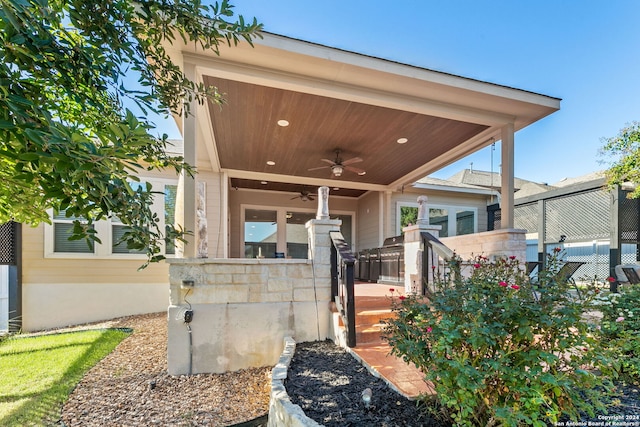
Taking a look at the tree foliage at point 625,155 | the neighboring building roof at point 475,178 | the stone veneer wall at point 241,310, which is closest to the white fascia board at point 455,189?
the neighboring building roof at point 475,178

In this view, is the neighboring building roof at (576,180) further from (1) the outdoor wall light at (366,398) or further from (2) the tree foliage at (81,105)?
(2) the tree foliage at (81,105)

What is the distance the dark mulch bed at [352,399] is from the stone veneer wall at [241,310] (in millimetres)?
848

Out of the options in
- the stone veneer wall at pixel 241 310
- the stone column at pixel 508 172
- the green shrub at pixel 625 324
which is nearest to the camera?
the green shrub at pixel 625 324

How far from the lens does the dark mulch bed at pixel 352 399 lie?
1.81m

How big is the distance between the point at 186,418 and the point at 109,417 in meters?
0.77

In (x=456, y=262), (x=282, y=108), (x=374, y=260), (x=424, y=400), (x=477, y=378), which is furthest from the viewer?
(x=374, y=260)

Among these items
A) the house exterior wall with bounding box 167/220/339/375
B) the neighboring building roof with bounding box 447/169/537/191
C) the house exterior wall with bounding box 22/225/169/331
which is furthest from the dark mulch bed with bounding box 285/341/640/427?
the neighboring building roof with bounding box 447/169/537/191

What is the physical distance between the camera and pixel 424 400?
74.8 inches

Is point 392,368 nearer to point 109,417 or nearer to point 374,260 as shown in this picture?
point 109,417

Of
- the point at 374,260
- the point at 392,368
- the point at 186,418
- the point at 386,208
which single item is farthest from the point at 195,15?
the point at 386,208

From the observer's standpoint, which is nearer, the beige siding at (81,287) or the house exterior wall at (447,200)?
the beige siding at (81,287)

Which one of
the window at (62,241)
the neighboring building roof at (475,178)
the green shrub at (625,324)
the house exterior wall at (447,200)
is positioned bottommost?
the green shrub at (625,324)

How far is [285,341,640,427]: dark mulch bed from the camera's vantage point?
5.93 feet

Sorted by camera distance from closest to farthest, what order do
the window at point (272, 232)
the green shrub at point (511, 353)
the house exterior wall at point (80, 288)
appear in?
the green shrub at point (511, 353) < the house exterior wall at point (80, 288) < the window at point (272, 232)
